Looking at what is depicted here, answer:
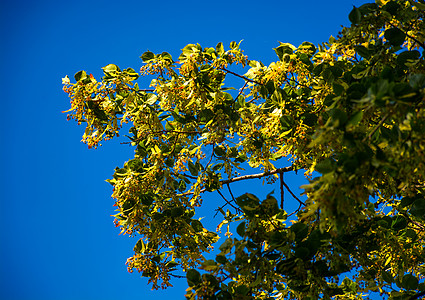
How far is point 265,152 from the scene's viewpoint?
2922 millimetres

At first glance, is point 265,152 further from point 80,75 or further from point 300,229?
point 80,75

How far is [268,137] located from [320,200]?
1.34 m

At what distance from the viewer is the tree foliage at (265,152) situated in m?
2.20

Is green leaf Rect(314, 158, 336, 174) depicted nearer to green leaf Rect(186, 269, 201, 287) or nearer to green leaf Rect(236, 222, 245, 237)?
green leaf Rect(236, 222, 245, 237)

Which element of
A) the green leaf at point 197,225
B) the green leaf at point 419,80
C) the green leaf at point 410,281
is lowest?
the green leaf at point 410,281

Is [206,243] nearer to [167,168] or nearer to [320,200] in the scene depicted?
[167,168]

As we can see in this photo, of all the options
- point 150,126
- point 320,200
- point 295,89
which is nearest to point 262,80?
point 295,89

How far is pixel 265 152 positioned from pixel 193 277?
1.09m

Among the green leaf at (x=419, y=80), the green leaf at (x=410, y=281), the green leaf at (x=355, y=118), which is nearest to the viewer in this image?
the green leaf at (x=355, y=118)

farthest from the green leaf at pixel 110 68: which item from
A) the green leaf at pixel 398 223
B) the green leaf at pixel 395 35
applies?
the green leaf at pixel 398 223

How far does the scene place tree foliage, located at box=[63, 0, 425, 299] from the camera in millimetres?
2201

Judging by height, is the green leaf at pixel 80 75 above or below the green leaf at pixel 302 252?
above

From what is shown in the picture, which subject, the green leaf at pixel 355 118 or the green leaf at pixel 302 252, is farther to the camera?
the green leaf at pixel 302 252

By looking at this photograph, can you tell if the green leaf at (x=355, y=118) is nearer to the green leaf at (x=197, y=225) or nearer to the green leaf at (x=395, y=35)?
the green leaf at (x=395, y=35)
